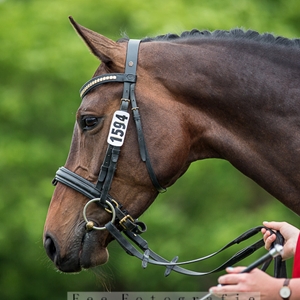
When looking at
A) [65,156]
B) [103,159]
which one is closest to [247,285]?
[103,159]

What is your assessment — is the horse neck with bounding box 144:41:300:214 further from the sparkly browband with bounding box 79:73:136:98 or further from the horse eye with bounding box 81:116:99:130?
the horse eye with bounding box 81:116:99:130

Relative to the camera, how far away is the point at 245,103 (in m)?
4.02

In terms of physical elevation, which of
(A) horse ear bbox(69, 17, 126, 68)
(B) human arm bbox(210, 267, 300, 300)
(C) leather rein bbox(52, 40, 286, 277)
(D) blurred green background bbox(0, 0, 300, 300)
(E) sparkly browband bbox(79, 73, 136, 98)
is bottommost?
(B) human arm bbox(210, 267, 300, 300)

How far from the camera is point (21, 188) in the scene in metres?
11.8

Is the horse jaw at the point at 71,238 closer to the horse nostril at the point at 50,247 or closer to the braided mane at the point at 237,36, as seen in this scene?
the horse nostril at the point at 50,247

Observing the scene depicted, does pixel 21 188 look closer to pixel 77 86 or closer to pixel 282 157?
pixel 77 86

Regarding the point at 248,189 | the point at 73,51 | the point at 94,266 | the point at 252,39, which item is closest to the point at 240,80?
the point at 252,39

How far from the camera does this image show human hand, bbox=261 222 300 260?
3.89m

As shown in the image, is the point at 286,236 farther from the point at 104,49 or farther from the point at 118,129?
the point at 104,49

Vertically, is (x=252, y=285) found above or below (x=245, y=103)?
below

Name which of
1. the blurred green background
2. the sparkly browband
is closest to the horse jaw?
the sparkly browband

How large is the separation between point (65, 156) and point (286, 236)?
820 cm

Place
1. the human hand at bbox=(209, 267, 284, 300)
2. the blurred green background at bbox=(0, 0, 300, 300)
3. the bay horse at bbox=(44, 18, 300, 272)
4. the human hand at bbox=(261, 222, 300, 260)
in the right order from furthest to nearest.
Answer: the blurred green background at bbox=(0, 0, 300, 300) < the bay horse at bbox=(44, 18, 300, 272) < the human hand at bbox=(261, 222, 300, 260) < the human hand at bbox=(209, 267, 284, 300)

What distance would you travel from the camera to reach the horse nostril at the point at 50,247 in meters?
4.16
